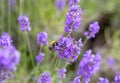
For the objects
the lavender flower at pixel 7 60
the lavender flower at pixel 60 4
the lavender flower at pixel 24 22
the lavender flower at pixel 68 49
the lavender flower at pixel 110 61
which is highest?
the lavender flower at pixel 60 4

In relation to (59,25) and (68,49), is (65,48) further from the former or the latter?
(59,25)

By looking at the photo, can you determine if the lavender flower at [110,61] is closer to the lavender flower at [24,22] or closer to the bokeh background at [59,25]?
the bokeh background at [59,25]

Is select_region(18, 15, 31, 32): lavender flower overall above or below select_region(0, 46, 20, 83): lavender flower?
above

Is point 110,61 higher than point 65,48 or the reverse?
higher

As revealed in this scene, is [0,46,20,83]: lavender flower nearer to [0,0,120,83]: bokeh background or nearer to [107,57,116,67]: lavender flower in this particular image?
[0,0,120,83]: bokeh background

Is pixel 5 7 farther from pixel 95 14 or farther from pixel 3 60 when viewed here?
pixel 3 60

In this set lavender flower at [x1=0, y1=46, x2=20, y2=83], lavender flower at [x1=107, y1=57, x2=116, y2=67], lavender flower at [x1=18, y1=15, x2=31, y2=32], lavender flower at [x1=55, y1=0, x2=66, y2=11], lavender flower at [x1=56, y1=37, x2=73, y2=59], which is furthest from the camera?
lavender flower at [x1=107, y1=57, x2=116, y2=67]

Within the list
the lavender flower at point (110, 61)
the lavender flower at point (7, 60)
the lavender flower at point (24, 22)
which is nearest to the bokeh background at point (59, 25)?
the lavender flower at point (110, 61)

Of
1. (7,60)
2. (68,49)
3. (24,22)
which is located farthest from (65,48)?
(7,60)

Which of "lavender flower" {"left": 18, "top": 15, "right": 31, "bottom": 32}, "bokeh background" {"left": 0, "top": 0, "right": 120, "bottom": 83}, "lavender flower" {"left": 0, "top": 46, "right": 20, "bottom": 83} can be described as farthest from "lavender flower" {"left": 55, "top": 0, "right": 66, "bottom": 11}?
"lavender flower" {"left": 0, "top": 46, "right": 20, "bottom": 83}
